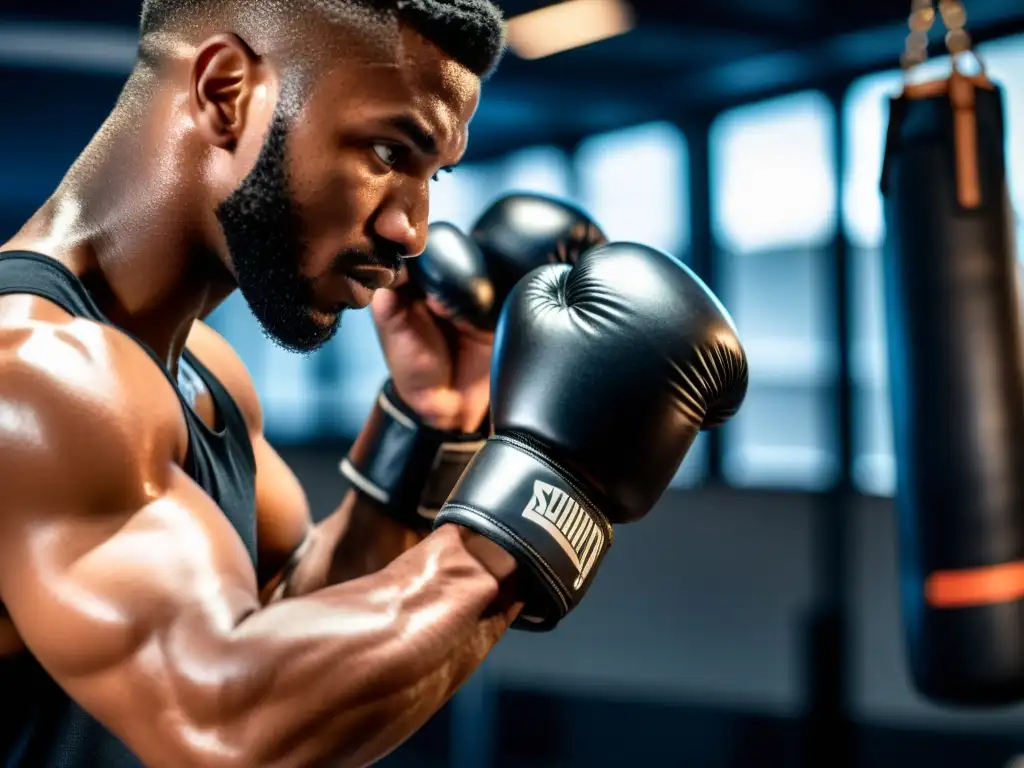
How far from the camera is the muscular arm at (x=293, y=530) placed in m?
1.40

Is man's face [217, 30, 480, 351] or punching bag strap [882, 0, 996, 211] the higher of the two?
man's face [217, 30, 480, 351]

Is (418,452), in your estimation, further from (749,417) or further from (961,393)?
(749,417)

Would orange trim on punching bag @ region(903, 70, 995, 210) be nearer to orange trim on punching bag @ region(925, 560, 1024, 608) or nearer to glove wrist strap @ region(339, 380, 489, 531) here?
orange trim on punching bag @ region(925, 560, 1024, 608)

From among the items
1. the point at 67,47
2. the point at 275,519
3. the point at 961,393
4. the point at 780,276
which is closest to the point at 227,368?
the point at 275,519

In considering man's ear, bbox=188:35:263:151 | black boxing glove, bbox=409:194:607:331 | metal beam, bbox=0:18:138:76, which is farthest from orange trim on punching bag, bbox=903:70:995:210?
metal beam, bbox=0:18:138:76

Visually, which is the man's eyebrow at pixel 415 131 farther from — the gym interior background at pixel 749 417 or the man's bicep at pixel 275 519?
the gym interior background at pixel 749 417

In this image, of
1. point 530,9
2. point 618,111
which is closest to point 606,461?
point 530,9

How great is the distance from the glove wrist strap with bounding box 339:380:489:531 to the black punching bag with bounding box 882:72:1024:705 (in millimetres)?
1211

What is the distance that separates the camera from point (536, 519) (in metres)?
0.96

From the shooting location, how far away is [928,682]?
86.6 inches

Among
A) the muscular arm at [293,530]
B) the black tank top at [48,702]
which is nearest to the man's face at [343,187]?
the black tank top at [48,702]

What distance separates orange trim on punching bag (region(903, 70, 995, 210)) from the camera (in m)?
2.10

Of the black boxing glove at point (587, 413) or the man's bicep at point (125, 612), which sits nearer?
the man's bicep at point (125, 612)

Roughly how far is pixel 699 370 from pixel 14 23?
403 centimetres
